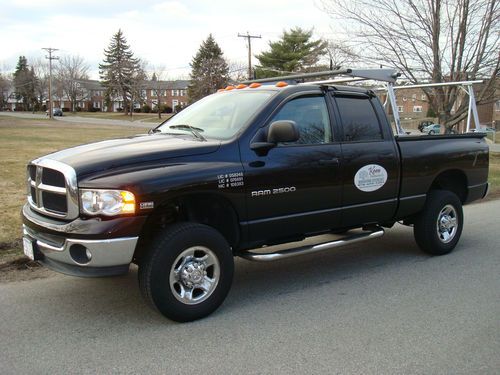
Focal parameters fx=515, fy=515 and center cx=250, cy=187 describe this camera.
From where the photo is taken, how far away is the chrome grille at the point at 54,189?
12.7ft

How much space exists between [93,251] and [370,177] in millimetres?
2986

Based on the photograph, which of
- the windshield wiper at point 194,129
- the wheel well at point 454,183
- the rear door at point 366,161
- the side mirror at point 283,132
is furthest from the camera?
the wheel well at point 454,183

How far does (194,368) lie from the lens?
3441mm

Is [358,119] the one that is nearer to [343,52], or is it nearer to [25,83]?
[343,52]

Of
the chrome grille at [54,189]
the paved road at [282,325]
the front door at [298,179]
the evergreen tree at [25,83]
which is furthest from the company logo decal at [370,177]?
the evergreen tree at [25,83]

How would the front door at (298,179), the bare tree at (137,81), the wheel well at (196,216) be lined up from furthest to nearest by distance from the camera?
the bare tree at (137,81)
the front door at (298,179)
the wheel well at (196,216)

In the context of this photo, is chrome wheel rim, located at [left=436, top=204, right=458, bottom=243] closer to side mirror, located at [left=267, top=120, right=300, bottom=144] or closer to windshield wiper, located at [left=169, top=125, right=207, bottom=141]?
side mirror, located at [left=267, top=120, right=300, bottom=144]

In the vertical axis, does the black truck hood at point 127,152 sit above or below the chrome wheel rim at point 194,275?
above

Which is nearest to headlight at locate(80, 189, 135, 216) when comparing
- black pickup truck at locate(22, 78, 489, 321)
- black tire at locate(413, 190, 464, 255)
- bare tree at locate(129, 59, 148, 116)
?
black pickup truck at locate(22, 78, 489, 321)

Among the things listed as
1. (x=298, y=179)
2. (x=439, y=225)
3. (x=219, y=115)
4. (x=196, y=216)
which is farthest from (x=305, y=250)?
(x=439, y=225)

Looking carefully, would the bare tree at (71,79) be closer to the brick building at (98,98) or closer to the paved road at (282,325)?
the brick building at (98,98)

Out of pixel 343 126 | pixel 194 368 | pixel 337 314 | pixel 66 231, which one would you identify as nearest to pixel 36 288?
pixel 66 231

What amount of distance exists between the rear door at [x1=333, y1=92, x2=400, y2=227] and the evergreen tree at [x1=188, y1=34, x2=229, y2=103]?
220 ft

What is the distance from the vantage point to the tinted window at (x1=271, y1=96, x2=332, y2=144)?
16.3ft
